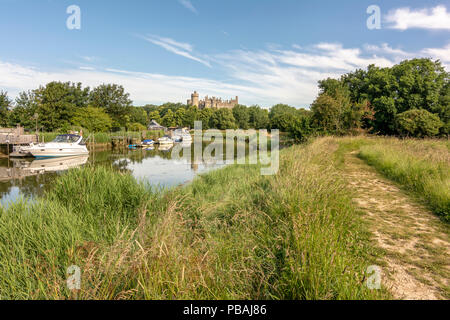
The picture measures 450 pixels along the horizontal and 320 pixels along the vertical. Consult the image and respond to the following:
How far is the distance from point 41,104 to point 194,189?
40.8 m

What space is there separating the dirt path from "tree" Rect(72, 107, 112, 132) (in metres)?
45.0

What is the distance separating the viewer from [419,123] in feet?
90.8

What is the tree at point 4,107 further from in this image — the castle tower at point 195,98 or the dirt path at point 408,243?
the castle tower at point 195,98

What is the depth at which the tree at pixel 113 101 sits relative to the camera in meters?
53.6

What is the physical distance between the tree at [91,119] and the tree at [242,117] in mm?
50427

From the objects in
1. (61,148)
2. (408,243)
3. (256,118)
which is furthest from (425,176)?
(256,118)

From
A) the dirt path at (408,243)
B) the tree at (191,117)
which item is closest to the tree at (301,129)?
the dirt path at (408,243)

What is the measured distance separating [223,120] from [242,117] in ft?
33.9

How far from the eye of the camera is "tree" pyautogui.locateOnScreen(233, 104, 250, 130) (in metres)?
88.4

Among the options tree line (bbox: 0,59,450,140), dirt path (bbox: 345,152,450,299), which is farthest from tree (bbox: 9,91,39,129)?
dirt path (bbox: 345,152,450,299)

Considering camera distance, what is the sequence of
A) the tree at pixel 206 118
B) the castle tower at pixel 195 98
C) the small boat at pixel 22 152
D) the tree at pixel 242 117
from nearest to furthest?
1. the small boat at pixel 22 152
2. the tree at pixel 242 117
3. the tree at pixel 206 118
4. the castle tower at pixel 195 98

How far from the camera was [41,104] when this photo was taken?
38625 millimetres

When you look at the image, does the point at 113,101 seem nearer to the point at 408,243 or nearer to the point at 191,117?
the point at 191,117
